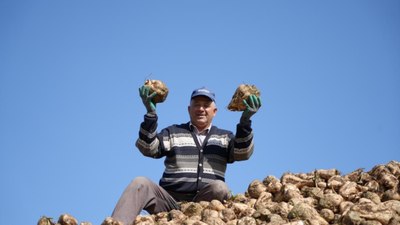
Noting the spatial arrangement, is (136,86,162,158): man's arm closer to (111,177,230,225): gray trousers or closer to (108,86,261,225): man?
(108,86,261,225): man

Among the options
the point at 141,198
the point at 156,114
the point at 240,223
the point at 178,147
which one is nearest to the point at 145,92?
the point at 156,114

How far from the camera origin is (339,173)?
332 inches

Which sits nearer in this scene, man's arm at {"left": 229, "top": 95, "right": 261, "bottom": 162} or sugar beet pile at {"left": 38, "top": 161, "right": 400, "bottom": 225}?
sugar beet pile at {"left": 38, "top": 161, "right": 400, "bottom": 225}

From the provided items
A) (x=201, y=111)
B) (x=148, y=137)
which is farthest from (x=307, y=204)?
(x=148, y=137)

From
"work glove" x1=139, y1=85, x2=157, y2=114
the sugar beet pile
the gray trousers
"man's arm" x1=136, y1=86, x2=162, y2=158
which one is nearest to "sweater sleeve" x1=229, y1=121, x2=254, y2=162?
the sugar beet pile

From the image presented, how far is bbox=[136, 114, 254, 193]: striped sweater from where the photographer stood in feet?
27.7

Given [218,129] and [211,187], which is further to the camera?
[218,129]

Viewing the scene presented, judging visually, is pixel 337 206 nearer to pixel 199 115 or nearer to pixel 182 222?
pixel 182 222

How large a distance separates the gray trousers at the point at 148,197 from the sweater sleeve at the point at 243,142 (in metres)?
0.65

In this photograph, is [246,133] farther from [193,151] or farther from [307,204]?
[307,204]

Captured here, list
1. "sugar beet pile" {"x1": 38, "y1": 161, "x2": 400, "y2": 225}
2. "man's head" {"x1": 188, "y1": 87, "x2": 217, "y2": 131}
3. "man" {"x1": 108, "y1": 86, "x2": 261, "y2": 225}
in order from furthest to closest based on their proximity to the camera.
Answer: "man's head" {"x1": 188, "y1": 87, "x2": 217, "y2": 131}, "man" {"x1": 108, "y1": 86, "x2": 261, "y2": 225}, "sugar beet pile" {"x1": 38, "y1": 161, "x2": 400, "y2": 225}

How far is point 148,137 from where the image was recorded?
8.42 m

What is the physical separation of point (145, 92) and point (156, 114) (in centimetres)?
36

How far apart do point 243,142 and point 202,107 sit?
842 mm
